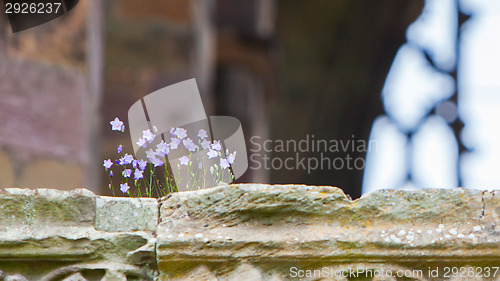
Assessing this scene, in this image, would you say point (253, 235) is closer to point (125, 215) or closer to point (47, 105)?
point (125, 215)

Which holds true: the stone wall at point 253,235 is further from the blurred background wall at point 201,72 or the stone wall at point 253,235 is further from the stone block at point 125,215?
the blurred background wall at point 201,72

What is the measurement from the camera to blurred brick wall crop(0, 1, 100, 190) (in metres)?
2.65

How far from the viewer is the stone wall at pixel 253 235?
1676mm

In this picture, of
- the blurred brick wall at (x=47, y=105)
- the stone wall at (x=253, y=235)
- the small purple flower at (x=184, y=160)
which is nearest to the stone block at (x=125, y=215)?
the stone wall at (x=253, y=235)

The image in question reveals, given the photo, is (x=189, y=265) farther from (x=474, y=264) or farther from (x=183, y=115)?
(x=183, y=115)

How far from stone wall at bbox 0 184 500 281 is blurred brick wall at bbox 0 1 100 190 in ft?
2.93

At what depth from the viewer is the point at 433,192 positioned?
1.73 m

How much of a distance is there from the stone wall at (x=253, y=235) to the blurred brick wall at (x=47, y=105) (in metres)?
0.89

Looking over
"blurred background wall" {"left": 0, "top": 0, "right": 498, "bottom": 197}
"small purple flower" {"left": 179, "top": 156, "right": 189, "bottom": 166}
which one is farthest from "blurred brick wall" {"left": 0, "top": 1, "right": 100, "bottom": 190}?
"small purple flower" {"left": 179, "top": 156, "right": 189, "bottom": 166}

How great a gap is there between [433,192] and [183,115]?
2.36m

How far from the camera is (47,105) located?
109 inches

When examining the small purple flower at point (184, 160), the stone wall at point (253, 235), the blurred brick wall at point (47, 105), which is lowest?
the stone wall at point (253, 235)

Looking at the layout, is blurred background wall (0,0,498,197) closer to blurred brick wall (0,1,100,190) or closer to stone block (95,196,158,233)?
blurred brick wall (0,1,100,190)

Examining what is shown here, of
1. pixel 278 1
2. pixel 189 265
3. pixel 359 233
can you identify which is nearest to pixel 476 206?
pixel 359 233
